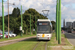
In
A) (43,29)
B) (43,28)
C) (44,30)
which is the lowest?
(44,30)

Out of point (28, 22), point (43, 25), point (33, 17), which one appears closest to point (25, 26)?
point (28, 22)

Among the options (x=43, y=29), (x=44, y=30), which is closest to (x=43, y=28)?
(x=43, y=29)

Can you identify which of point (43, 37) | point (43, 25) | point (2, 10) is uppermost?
point (2, 10)

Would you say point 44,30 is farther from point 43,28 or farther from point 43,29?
point 43,28

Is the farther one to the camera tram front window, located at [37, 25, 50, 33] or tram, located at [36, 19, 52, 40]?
tram front window, located at [37, 25, 50, 33]

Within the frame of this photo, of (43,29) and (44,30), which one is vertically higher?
(43,29)

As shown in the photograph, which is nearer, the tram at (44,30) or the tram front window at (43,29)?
the tram at (44,30)

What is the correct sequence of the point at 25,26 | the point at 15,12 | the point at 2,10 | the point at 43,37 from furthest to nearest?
1. the point at 15,12
2. the point at 25,26
3. the point at 2,10
4. the point at 43,37

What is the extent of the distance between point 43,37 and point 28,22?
37.5m

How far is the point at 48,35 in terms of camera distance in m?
20.5

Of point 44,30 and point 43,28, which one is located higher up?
point 43,28

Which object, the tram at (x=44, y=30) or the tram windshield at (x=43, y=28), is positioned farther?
the tram windshield at (x=43, y=28)

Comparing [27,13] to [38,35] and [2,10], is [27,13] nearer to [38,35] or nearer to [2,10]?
[2,10]

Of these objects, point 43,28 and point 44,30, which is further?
point 43,28
